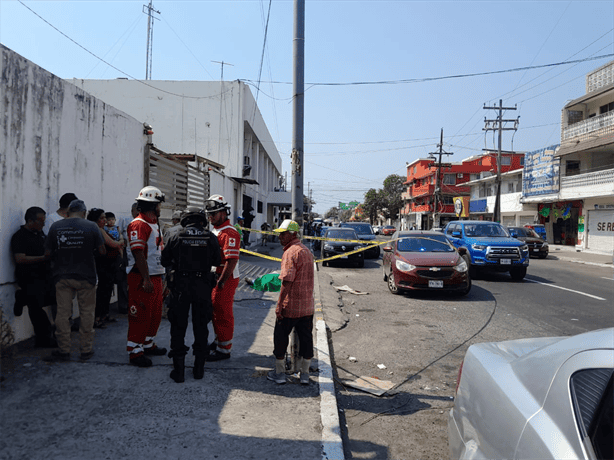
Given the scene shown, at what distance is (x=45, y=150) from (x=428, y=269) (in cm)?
787

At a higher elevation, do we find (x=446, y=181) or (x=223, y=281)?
(x=446, y=181)

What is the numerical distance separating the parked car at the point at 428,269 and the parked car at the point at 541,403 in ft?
26.1

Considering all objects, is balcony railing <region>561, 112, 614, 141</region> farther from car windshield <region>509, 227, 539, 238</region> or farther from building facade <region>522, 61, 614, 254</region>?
car windshield <region>509, 227, 539, 238</region>

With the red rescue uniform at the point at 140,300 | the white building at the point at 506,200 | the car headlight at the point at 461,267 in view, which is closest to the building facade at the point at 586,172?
the white building at the point at 506,200

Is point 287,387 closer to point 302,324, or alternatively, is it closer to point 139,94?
point 302,324

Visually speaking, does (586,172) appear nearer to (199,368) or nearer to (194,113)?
(194,113)

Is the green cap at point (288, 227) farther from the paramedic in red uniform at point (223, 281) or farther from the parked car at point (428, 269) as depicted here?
the parked car at point (428, 269)

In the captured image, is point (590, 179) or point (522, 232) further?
point (590, 179)

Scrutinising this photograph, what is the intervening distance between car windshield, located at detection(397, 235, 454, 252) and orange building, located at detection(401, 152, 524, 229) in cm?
4311

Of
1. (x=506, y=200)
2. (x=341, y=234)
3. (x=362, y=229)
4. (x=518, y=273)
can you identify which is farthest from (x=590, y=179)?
(x=518, y=273)

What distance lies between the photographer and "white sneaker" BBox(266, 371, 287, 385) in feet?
15.3

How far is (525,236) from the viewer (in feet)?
77.7

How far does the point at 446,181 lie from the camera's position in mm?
61031

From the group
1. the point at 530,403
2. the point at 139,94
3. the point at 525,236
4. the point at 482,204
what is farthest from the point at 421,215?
the point at 530,403
